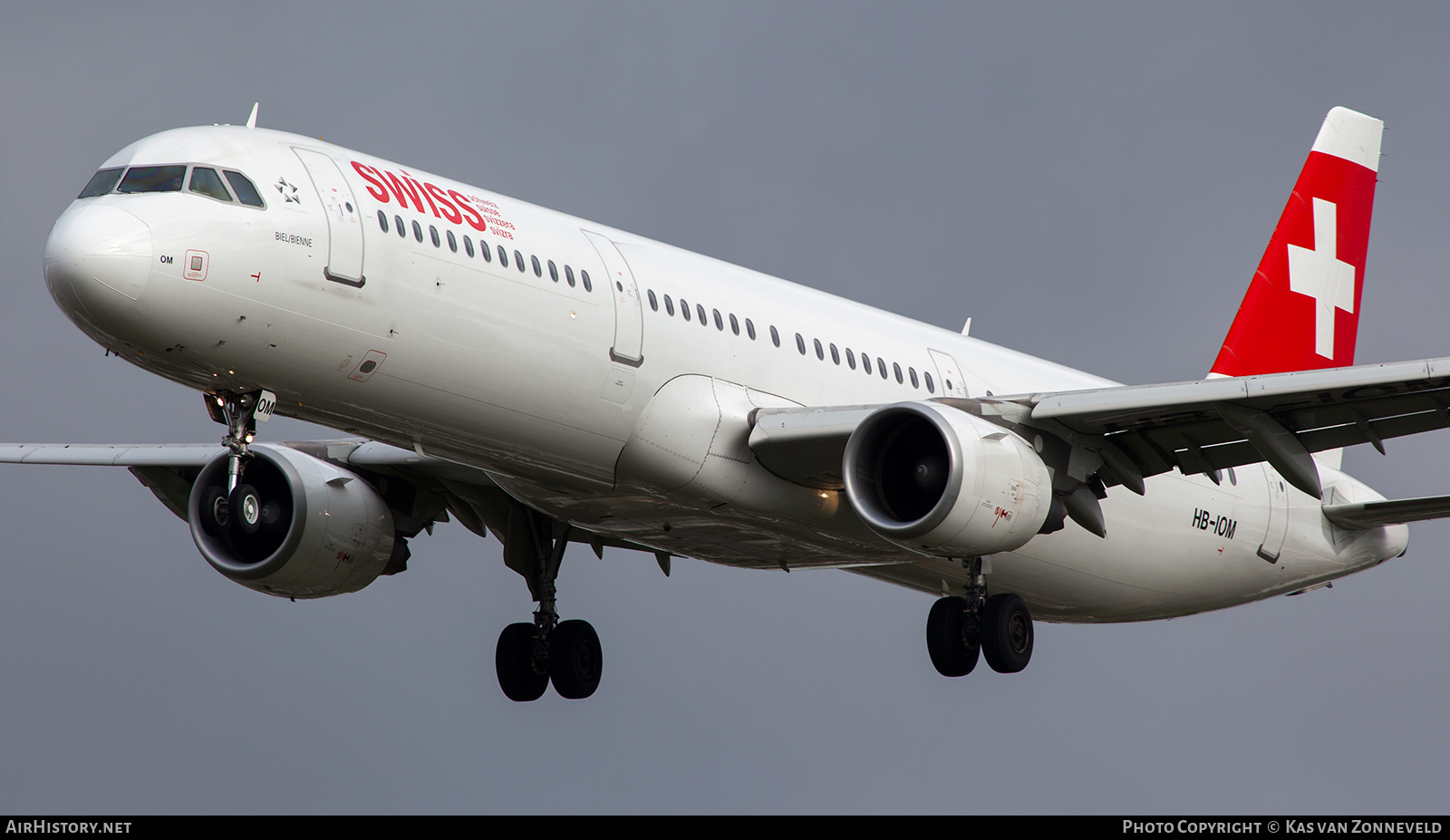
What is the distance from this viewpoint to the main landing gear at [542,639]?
28.3m

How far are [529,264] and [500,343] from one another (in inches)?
44.6

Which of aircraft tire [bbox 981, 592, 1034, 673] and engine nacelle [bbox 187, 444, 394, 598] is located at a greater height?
engine nacelle [bbox 187, 444, 394, 598]

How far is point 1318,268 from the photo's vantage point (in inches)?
1378

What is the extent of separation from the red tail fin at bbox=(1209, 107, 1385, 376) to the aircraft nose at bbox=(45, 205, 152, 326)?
20533mm

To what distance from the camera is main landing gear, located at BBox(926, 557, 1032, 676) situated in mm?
Result: 25266

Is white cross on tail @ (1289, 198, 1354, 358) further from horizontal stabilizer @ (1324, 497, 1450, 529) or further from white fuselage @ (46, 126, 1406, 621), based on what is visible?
white fuselage @ (46, 126, 1406, 621)

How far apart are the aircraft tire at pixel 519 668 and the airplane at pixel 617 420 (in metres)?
0.04

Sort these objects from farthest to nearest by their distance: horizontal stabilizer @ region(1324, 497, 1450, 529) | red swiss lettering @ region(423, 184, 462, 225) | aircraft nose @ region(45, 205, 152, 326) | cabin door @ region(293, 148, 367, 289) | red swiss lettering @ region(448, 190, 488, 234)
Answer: horizontal stabilizer @ region(1324, 497, 1450, 529) → red swiss lettering @ region(448, 190, 488, 234) → red swiss lettering @ region(423, 184, 462, 225) → cabin door @ region(293, 148, 367, 289) → aircraft nose @ region(45, 205, 152, 326)

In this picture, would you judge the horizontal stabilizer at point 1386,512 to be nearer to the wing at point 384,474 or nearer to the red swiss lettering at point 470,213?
the wing at point 384,474

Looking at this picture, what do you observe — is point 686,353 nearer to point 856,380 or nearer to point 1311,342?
point 856,380

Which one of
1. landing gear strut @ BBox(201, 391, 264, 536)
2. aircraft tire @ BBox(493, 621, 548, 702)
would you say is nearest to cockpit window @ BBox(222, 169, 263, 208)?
landing gear strut @ BBox(201, 391, 264, 536)

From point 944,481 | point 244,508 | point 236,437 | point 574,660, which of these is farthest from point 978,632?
point 236,437

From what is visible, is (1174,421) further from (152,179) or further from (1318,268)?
A: (152,179)

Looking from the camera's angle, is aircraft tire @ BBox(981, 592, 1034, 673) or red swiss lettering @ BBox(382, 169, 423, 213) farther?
aircraft tire @ BBox(981, 592, 1034, 673)
